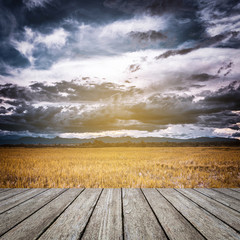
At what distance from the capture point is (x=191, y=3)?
8086 mm

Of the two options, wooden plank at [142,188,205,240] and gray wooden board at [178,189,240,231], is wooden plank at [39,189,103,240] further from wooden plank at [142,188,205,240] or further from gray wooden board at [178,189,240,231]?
gray wooden board at [178,189,240,231]

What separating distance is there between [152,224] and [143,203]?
693mm

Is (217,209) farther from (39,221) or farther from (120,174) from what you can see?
(120,174)

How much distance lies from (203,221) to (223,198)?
4.08 ft

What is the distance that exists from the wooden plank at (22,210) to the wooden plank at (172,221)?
162 cm

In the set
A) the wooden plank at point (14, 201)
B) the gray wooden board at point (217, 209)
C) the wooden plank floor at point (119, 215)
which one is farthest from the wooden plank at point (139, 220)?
the wooden plank at point (14, 201)

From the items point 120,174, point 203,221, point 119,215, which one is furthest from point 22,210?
point 120,174

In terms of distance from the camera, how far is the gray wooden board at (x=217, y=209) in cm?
194

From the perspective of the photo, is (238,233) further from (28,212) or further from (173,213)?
(28,212)

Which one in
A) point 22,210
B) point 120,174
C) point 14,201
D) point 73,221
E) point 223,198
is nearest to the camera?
point 73,221

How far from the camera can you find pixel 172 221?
1877 mm

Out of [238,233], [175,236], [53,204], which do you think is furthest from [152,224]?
[53,204]

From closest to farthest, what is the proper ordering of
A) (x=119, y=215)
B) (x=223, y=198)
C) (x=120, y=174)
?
(x=119, y=215) → (x=223, y=198) → (x=120, y=174)

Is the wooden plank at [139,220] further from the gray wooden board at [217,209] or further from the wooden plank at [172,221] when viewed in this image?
the gray wooden board at [217,209]
